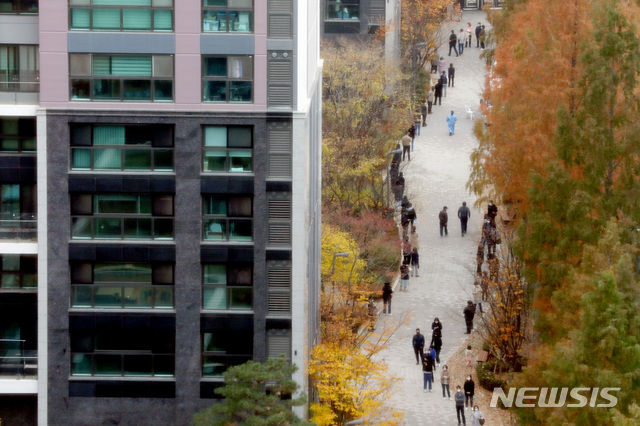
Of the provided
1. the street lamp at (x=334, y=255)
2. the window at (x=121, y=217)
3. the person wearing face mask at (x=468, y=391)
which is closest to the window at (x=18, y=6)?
the window at (x=121, y=217)

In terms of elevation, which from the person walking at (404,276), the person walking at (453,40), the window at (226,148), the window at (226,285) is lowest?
the person walking at (404,276)

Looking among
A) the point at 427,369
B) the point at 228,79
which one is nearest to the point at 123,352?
the point at 228,79

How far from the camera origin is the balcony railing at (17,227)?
56.2 metres

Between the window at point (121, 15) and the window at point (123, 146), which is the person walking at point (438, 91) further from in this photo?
the window at point (121, 15)

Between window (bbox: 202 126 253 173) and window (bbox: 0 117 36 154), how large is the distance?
617cm

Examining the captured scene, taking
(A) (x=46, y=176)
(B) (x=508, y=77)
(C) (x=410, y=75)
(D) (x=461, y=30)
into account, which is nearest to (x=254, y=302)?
(A) (x=46, y=176)

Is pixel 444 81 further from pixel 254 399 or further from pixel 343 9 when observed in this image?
pixel 254 399

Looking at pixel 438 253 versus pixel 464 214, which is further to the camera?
pixel 464 214

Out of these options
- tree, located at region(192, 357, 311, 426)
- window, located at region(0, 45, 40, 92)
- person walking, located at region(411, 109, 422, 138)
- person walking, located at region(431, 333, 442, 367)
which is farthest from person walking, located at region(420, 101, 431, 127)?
tree, located at region(192, 357, 311, 426)

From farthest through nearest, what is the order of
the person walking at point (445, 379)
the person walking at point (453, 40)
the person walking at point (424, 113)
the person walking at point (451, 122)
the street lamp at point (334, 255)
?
the person walking at point (453, 40) < the person walking at point (424, 113) < the person walking at point (451, 122) < the street lamp at point (334, 255) < the person walking at point (445, 379)

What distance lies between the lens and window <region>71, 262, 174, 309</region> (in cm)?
5612

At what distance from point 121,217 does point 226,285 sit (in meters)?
4.34

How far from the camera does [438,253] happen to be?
85688 millimetres

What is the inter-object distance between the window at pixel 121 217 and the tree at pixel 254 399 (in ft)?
19.1
